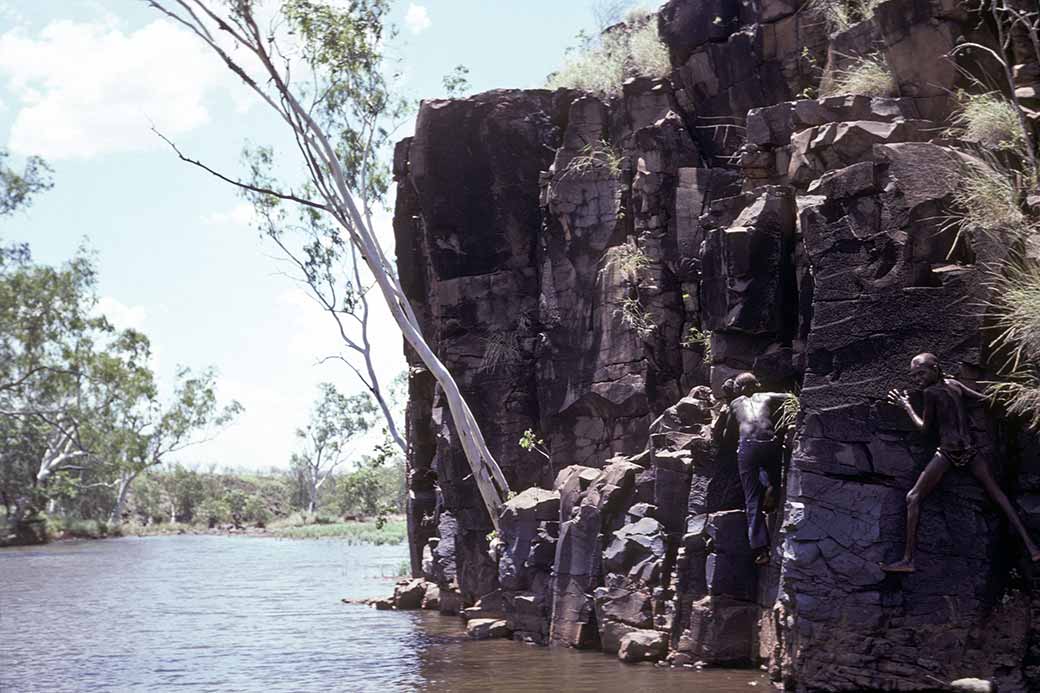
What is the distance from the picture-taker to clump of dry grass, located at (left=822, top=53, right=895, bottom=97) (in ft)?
45.3

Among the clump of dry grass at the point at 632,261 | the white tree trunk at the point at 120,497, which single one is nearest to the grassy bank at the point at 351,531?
the white tree trunk at the point at 120,497

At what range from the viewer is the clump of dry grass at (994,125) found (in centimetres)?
1191

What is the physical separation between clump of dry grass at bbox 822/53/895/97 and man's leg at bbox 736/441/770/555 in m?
A: 4.40

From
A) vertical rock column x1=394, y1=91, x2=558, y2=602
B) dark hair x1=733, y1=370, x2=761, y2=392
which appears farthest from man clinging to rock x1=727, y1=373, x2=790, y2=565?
vertical rock column x1=394, y1=91, x2=558, y2=602

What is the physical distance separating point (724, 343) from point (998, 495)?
169 inches

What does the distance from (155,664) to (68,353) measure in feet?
112

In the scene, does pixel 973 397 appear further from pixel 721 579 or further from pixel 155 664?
pixel 155 664

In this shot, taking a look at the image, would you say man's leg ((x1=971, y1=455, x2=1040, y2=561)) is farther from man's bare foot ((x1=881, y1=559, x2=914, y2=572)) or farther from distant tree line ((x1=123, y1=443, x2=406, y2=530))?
distant tree line ((x1=123, y1=443, x2=406, y2=530))

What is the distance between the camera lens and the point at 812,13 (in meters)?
17.0

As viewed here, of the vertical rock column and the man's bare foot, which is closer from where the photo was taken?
the man's bare foot

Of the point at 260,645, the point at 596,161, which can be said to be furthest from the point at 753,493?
the point at 260,645

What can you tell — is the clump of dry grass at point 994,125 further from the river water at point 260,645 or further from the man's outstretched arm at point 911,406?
the river water at point 260,645

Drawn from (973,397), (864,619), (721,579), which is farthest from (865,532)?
(721,579)

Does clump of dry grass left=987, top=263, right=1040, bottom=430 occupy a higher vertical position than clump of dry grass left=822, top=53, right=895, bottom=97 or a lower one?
lower
